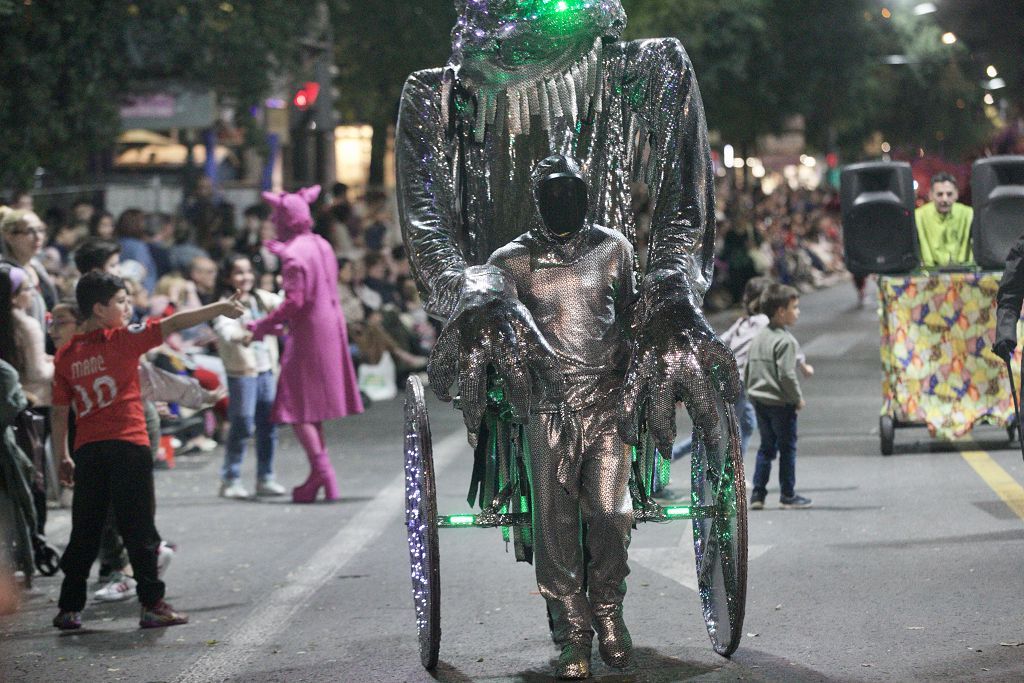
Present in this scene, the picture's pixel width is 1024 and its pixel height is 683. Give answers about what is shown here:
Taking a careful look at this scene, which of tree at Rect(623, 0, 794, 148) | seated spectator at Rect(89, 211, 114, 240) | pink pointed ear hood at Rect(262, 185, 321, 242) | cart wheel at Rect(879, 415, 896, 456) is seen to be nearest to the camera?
pink pointed ear hood at Rect(262, 185, 321, 242)

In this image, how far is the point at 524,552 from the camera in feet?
23.2

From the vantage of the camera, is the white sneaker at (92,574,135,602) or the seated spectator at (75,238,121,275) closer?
the white sneaker at (92,574,135,602)

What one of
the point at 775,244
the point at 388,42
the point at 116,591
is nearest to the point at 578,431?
the point at 116,591

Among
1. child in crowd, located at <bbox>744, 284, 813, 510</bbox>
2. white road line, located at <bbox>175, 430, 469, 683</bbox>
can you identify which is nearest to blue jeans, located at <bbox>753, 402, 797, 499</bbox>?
child in crowd, located at <bbox>744, 284, 813, 510</bbox>

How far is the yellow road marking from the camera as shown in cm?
1013

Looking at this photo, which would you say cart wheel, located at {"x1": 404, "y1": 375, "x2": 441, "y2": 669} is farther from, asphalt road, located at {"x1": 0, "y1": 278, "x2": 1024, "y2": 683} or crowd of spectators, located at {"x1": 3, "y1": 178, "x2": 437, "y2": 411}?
crowd of spectators, located at {"x1": 3, "y1": 178, "x2": 437, "y2": 411}

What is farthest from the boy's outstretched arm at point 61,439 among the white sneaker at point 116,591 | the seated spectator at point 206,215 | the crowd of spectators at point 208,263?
the seated spectator at point 206,215

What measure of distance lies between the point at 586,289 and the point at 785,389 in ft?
13.0

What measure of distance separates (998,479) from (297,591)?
15.0ft

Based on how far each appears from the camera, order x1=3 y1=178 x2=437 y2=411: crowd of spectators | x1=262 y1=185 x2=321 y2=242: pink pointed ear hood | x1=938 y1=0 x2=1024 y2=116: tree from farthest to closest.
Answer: x1=938 y1=0 x2=1024 y2=116: tree, x1=3 y1=178 x2=437 y2=411: crowd of spectators, x1=262 y1=185 x2=321 y2=242: pink pointed ear hood

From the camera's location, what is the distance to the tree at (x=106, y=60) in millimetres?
16828

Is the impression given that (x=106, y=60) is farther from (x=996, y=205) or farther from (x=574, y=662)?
(x=574, y=662)

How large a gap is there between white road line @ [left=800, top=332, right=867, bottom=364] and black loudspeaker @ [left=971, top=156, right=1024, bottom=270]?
8389 mm

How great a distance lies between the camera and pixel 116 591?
8.81 metres
